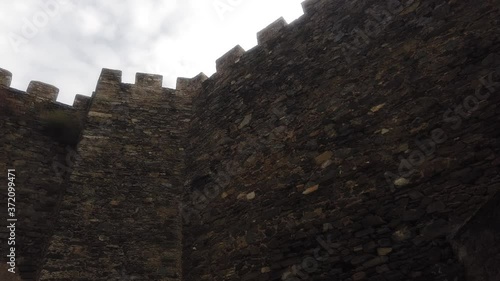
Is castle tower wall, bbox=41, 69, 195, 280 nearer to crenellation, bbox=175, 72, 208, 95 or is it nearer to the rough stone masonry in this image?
the rough stone masonry

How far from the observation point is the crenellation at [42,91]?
25.3 feet

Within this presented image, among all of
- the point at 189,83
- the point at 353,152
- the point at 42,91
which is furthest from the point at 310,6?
the point at 42,91

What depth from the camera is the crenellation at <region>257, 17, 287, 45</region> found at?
674cm

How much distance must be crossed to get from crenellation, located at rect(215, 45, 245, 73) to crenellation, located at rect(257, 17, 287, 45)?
1.59ft

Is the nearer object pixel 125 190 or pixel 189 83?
pixel 125 190

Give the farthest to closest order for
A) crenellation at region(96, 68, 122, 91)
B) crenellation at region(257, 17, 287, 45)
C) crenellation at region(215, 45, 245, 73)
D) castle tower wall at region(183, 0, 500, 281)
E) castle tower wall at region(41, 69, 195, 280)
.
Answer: crenellation at region(96, 68, 122, 91), crenellation at region(215, 45, 245, 73), crenellation at region(257, 17, 287, 45), castle tower wall at region(41, 69, 195, 280), castle tower wall at region(183, 0, 500, 281)

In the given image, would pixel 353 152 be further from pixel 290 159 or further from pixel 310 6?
pixel 310 6

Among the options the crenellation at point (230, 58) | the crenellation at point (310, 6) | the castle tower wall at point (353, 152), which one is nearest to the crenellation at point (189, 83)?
the crenellation at point (230, 58)

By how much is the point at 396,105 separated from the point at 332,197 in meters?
1.25

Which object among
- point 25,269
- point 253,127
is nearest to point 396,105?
point 253,127

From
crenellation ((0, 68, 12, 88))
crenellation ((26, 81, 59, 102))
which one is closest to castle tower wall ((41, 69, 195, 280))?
crenellation ((26, 81, 59, 102))

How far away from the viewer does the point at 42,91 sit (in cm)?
780

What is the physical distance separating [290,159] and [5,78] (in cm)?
578

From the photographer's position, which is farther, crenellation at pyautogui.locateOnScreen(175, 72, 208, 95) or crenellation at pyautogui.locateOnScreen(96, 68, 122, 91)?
crenellation at pyautogui.locateOnScreen(175, 72, 208, 95)
